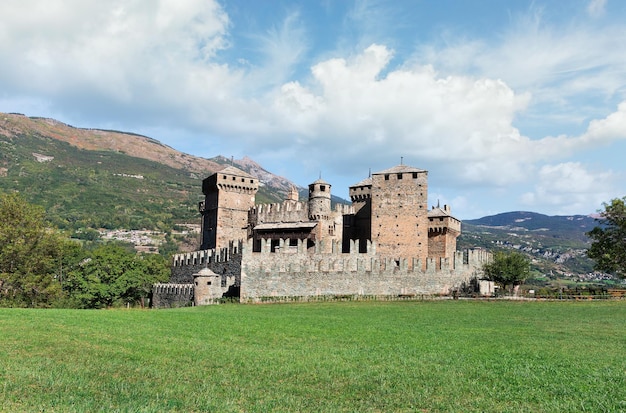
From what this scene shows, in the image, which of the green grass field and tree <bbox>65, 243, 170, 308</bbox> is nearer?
the green grass field

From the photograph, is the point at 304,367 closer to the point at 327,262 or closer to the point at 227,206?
the point at 327,262

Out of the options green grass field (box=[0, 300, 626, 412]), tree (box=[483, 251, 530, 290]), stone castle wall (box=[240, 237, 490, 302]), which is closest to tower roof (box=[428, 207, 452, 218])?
tree (box=[483, 251, 530, 290])

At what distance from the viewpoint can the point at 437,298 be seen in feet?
120

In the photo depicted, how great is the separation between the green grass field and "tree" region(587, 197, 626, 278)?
2806 centimetres

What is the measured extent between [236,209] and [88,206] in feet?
306

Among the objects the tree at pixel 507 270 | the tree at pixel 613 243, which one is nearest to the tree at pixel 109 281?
the tree at pixel 507 270

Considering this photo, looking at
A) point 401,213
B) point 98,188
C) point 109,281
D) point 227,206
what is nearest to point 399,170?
point 401,213

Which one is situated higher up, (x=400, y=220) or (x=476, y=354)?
(x=400, y=220)

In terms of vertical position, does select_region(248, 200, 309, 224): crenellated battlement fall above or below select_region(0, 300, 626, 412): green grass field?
above

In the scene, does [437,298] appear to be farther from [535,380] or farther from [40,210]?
[40,210]

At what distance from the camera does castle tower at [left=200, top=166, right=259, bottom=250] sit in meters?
50.8

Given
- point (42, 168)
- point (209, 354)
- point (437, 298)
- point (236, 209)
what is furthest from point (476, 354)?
point (42, 168)

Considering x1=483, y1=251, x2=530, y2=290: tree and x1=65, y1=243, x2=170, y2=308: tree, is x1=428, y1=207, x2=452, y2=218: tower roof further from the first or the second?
→ x1=65, y1=243, x2=170, y2=308: tree

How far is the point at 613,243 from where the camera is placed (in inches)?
1745
